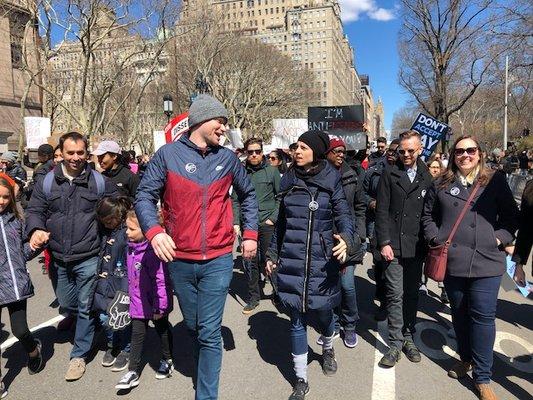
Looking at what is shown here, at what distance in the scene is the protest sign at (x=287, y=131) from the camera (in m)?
11.5

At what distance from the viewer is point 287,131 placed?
11578 mm

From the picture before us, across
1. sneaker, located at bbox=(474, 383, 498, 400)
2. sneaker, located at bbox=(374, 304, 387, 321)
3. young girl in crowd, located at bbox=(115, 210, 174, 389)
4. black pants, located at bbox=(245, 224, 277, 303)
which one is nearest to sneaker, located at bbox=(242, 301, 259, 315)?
black pants, located at bbox=(245, 224, 277, 303)

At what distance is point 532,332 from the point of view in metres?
4.46

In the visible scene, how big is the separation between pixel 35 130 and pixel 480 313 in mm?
10558

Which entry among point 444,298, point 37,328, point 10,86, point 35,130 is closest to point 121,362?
point 37,328

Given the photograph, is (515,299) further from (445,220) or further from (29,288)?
(29,288)

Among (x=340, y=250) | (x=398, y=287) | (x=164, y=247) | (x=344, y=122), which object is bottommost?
(x=398, y=287)

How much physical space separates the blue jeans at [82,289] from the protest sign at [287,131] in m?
8.18

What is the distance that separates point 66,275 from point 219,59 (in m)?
31.7

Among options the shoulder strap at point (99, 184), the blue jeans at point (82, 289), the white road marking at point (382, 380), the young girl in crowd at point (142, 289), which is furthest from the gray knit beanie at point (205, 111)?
the white road marking at point (382, 380)

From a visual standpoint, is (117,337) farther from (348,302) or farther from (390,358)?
(390,358)

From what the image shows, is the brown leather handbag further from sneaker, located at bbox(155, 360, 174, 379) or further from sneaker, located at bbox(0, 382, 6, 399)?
sneaker, located at bbox(0, 382, 6, 399)

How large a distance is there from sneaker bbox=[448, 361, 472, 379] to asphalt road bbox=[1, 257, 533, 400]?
0.21ft

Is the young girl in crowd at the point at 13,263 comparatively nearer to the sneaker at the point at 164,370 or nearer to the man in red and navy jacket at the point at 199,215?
the sneaker at the point at 164,370
